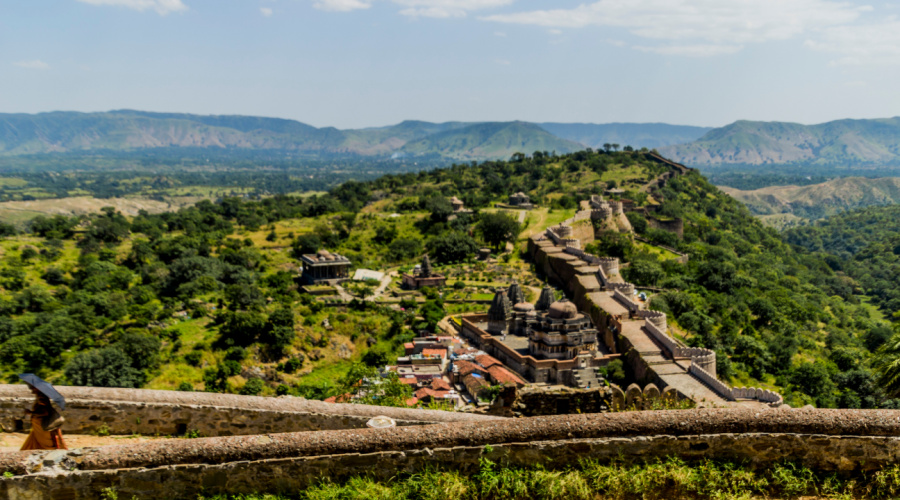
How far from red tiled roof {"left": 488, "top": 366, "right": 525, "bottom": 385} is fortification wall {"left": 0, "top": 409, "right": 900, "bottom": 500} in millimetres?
21056

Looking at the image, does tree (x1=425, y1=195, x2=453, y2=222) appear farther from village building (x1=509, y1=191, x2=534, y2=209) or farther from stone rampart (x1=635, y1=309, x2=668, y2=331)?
stone rampart (x1=635, y1=309, x2=668, y2=331)

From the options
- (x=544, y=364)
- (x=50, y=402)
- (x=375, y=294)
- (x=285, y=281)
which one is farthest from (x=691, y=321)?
(x=50, y=402)

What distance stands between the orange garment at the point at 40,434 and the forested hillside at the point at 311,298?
17749 millimetres

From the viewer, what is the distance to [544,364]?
101 ft

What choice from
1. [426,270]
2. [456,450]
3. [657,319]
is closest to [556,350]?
[657,319]

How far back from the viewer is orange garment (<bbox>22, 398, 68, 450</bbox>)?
729cm

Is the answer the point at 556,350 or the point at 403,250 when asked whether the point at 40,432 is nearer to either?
the point at 556,350

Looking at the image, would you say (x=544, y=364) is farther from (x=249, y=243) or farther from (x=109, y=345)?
(x=249, y=243)

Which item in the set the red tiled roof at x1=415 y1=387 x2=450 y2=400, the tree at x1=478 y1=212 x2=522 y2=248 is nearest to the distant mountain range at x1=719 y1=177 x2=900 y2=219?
the tree at x1=478 y1=212 x2=522 y2=248

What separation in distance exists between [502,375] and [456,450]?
22.6m

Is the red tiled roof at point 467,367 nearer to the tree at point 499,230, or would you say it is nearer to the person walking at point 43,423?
the person walking at point 43,423

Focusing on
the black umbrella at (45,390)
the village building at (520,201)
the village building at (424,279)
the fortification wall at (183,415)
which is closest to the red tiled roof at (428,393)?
the fortification wall at (183,415)

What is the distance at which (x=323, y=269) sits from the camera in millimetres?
51656

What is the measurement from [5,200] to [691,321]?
6802 inches
